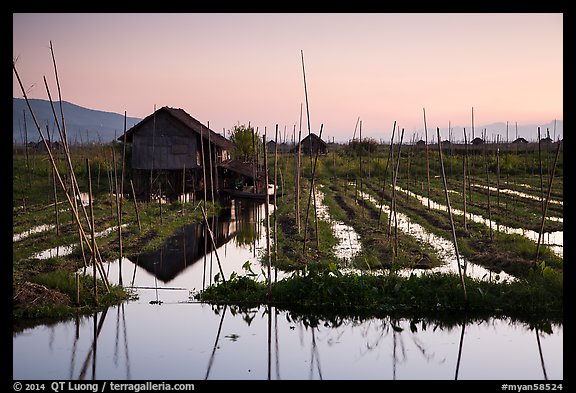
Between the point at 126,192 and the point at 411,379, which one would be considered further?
the point at 126,192

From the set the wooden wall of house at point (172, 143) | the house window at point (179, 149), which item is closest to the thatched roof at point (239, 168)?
the wooden wall of house at point (172, 143)

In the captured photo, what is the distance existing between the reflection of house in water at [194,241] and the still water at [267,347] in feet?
7.52

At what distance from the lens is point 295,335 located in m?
7.75

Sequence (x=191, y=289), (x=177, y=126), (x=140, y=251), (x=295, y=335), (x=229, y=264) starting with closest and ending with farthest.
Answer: (x=295, y=335), (x=191, y=289), (x=229, y=264), (x=140, y=251), (x=177, y=126)

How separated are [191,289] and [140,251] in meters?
3.61

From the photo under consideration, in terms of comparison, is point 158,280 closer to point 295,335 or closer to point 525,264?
point 295,335

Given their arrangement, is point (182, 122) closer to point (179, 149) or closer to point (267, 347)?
point (179, 149)

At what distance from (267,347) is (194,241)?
7.80 meters

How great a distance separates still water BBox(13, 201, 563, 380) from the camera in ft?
21.5

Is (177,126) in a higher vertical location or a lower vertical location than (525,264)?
higher

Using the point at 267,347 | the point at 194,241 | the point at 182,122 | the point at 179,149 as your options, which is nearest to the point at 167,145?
the point at 179,149

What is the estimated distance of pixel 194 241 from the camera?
14781mm

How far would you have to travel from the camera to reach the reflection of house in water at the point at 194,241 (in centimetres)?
1177
